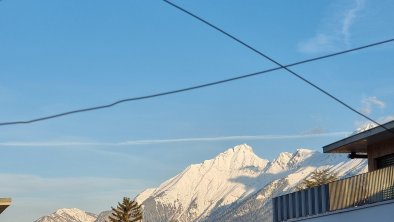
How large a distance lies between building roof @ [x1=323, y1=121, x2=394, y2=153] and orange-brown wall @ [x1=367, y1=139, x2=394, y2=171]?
297 mm

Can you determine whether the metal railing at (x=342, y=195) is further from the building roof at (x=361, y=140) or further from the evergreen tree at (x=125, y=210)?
the evergreen tree at (x=125, y=210)

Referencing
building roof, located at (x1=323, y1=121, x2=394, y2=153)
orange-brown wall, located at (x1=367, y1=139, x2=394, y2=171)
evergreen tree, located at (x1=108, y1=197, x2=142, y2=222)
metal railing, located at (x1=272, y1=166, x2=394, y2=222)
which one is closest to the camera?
metal railing, located at (x1=272, y1=166, x2=394, y2=222)

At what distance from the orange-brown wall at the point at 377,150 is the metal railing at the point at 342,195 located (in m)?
4.07

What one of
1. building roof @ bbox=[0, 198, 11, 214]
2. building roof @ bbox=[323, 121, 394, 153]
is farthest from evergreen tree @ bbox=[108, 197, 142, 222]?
building roof @ bbox=[0, 198, 11, 214]

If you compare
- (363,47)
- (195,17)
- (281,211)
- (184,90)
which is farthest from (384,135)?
(195,17)

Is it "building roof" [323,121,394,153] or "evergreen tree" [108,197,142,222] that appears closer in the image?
"building roof" [323,121,394,153]

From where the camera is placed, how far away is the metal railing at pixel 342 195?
31172mm

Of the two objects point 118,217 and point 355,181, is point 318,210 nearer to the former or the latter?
point 355,181

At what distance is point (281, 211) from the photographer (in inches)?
1499

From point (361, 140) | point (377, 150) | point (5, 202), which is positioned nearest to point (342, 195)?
point (361, 140)

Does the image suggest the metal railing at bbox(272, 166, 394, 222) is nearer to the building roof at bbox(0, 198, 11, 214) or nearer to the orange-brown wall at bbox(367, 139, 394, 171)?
the orange-brown wall at bbox(367, 139, 394, 171)

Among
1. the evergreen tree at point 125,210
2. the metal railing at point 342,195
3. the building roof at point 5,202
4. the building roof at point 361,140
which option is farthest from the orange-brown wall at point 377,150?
the evergreen tree at point 125,210

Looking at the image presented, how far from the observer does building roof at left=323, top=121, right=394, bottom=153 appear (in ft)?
115

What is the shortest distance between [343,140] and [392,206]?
10.9m
